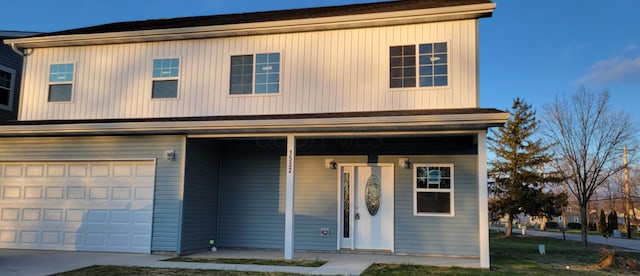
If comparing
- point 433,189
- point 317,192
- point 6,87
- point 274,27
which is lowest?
point 317,192

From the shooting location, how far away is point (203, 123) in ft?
30.2

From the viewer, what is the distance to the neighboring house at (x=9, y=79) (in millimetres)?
12727

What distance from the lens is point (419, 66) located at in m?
9.16

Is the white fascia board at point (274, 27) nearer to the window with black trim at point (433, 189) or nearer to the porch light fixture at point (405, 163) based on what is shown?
the porch light fixture at point (405, 163)

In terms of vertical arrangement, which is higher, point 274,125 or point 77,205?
point 274,125

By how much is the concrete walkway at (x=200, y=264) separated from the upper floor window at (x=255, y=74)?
3.37m

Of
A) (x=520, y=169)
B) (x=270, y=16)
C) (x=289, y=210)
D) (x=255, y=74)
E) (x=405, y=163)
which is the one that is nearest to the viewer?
(x=289, y=210)

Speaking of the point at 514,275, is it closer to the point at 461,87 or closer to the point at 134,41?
the point at 461,87

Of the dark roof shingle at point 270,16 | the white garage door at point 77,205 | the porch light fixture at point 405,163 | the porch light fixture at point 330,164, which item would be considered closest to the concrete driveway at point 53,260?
the white garage door at point 77,205

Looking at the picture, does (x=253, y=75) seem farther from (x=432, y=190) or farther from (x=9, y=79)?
(x=9, y=79)

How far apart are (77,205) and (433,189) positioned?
7.54m

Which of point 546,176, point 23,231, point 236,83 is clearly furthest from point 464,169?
point 546,176

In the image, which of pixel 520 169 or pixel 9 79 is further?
pixel 520 169

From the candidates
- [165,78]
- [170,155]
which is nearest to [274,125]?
[170,155]
